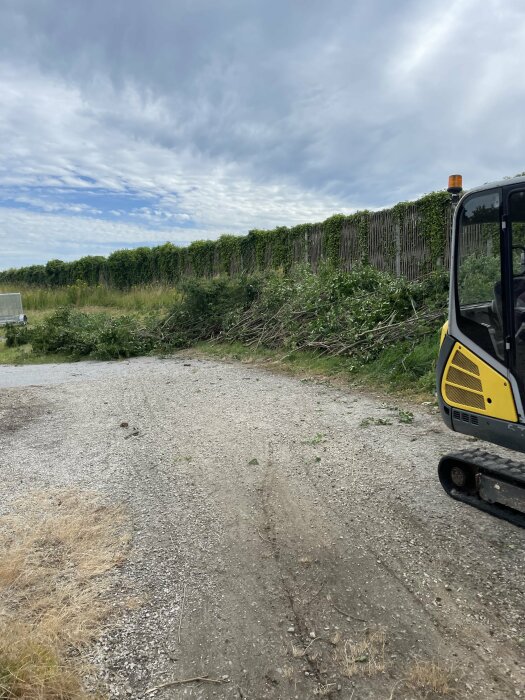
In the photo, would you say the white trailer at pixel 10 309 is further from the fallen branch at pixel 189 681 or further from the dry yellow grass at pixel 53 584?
the fallen branch at pixel 189 681

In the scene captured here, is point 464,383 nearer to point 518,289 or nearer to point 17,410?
point 518,289

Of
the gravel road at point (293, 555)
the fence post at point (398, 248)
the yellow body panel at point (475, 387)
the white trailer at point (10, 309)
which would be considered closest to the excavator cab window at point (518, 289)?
the yellow body panel at point (475, 387)

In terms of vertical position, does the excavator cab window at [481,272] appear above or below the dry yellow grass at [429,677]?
above

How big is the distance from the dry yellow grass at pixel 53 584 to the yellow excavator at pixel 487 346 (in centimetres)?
263

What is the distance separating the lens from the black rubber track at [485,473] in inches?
143

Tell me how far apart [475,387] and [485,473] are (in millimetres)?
654

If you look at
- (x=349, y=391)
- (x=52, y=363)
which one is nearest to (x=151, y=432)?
(x=349, y=391)

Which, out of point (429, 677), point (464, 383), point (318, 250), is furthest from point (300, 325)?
point (429, 677)

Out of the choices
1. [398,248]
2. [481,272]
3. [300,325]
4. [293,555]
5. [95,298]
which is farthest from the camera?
[95,298]

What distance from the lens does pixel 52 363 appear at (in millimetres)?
12938

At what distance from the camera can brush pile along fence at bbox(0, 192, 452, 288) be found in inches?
513

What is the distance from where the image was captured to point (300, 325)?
37.6ft

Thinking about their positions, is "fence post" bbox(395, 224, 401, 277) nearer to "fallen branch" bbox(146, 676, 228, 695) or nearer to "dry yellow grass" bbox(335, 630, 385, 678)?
"dry yellow grass" bbox(335, 630, 385, 678)

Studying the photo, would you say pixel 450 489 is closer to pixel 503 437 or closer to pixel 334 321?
pixel 503 437
